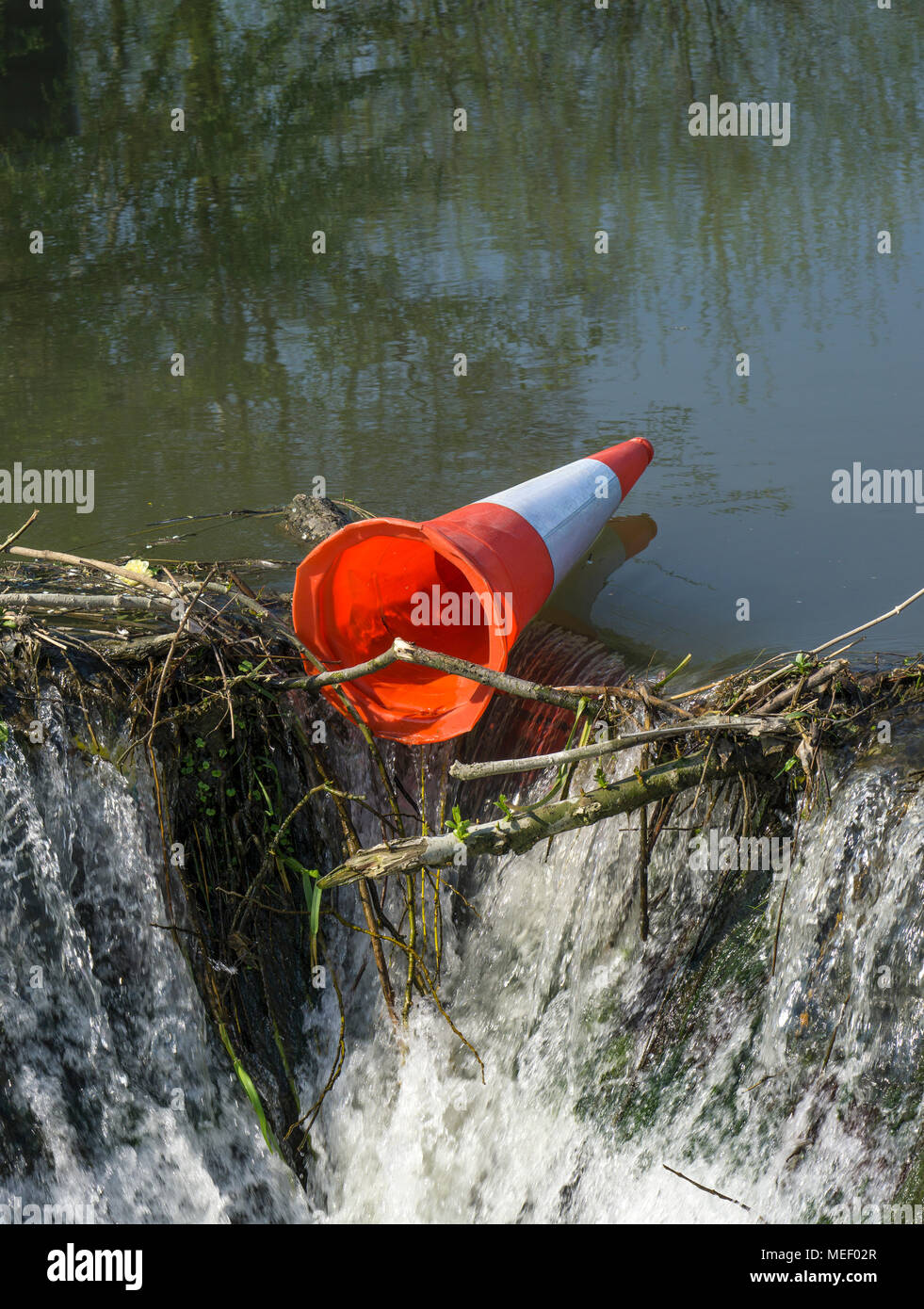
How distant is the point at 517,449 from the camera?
17.6 ft

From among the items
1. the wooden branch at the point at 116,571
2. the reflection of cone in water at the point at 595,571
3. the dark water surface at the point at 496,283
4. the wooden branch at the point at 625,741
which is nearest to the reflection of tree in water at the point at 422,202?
the dark water surface at the point at 496,283

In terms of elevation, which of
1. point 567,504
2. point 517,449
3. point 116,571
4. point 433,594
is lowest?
point 433,594

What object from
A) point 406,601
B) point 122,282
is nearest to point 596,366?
point 406,601

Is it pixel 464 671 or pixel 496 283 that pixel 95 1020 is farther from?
pixel 496 283

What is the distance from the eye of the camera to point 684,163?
839 cm

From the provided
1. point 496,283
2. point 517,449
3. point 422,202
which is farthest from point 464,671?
point 422,202

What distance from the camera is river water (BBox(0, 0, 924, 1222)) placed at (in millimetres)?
3271

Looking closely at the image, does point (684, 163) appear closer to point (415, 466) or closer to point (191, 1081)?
point (415, 466)

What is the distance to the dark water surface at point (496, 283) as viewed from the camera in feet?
15.9

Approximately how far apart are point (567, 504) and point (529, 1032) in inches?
69.9

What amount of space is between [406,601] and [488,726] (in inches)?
19.0

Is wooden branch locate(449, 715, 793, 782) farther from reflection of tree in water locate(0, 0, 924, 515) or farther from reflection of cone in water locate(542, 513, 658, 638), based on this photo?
reflection of tree in water locate(0, 0, 924, 515)

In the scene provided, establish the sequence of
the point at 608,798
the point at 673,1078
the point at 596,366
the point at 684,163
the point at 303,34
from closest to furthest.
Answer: the point at 608,798 → the point at 673,1078 → the point at 596,366 → the point at 684,163 → the point at 303,34

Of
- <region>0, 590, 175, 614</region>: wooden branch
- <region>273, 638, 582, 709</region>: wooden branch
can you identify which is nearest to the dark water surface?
<region>273, 638, 582, 709</region>: wooden branch
